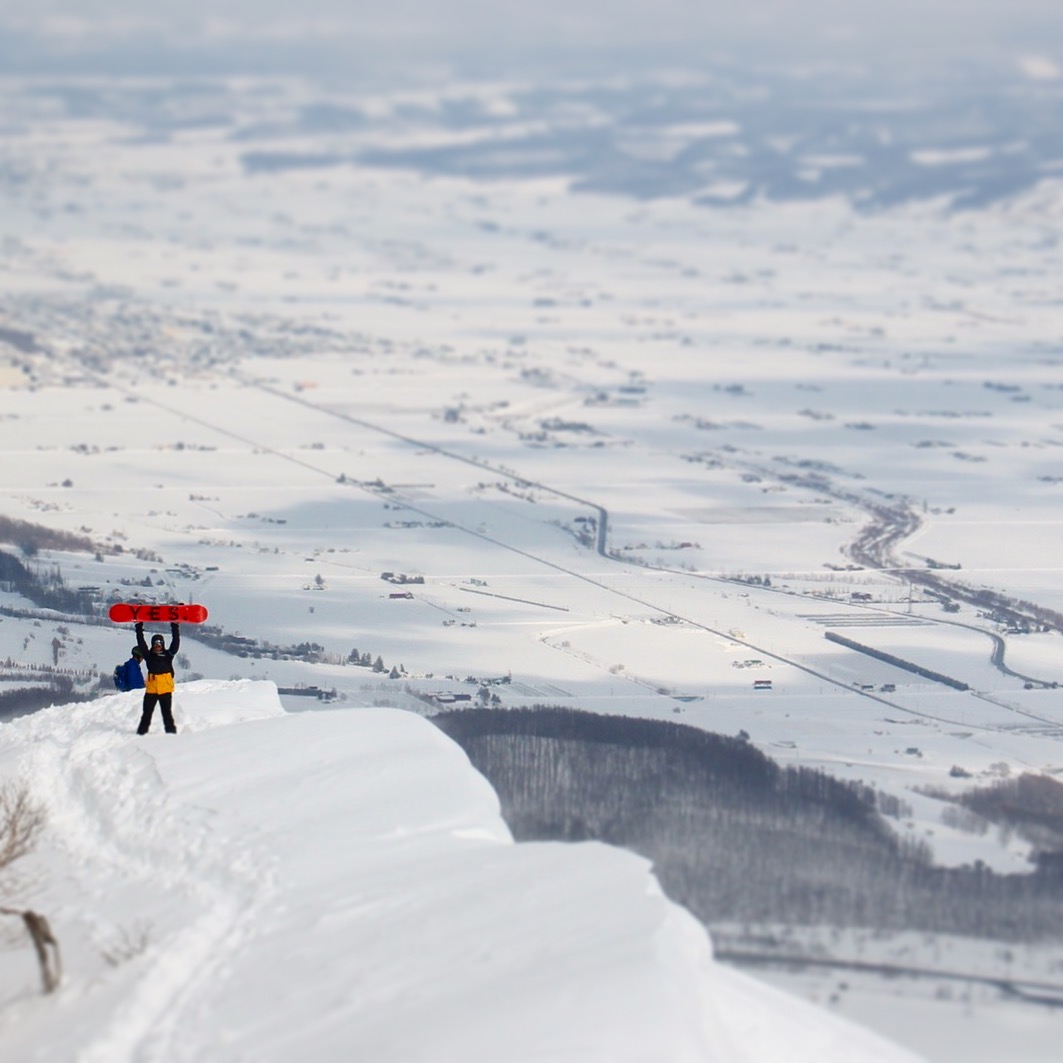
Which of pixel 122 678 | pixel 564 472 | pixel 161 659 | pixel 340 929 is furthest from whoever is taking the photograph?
pixel 564 472

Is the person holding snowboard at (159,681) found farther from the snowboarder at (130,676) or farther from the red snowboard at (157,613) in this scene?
the snowboarder at (130,676)

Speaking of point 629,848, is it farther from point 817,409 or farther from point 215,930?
point 817,409

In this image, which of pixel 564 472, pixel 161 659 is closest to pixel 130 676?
pixel 161 659

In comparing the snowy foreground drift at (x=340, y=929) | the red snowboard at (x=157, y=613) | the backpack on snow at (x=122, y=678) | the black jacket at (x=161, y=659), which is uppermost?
the red snowboard at (x=157, y=613)

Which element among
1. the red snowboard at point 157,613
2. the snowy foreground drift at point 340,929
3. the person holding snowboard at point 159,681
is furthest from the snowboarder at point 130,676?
the snowy foreground drift at point 340,929

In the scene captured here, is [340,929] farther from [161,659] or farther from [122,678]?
[122,678]

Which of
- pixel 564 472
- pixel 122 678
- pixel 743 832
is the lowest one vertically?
pixel 743 832

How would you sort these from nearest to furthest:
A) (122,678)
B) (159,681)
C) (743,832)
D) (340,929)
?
(340,929) < (159,681) < (743,832) < (122,678)
